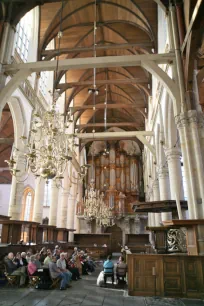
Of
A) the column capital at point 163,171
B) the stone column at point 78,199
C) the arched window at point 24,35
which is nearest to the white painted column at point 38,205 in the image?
the column capital at point 163,171

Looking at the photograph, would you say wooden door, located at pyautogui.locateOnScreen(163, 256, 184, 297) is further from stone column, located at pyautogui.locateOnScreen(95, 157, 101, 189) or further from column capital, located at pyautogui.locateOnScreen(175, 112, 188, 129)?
stone column, located at pyautogui.locateOnScreen(95, 157, 101, 189)

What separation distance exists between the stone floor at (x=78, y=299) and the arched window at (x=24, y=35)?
1186 centimetres

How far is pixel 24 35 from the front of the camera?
14.5 meters

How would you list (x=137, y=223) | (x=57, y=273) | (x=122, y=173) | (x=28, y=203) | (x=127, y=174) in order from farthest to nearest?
(x=127, y=174)
(x=122, y=173)
(x=137, y=223)
(x=28, y=203)
(x=57, y=273)

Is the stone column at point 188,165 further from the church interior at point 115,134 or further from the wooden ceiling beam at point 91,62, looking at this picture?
the wooden ceiling beam at point 91,62

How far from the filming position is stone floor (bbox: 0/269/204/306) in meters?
5.51

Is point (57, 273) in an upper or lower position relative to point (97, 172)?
lower

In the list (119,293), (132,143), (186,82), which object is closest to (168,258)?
(119,293)

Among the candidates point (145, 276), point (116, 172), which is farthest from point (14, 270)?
point (116, 172)

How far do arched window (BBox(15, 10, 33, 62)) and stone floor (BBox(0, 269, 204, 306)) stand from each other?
38.9ft

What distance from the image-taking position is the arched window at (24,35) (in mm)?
13673

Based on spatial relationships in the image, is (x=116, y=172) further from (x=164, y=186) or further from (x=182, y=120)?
(x=182, y=120)

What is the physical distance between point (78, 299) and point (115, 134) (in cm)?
1310

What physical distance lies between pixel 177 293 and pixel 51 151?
499 cm
